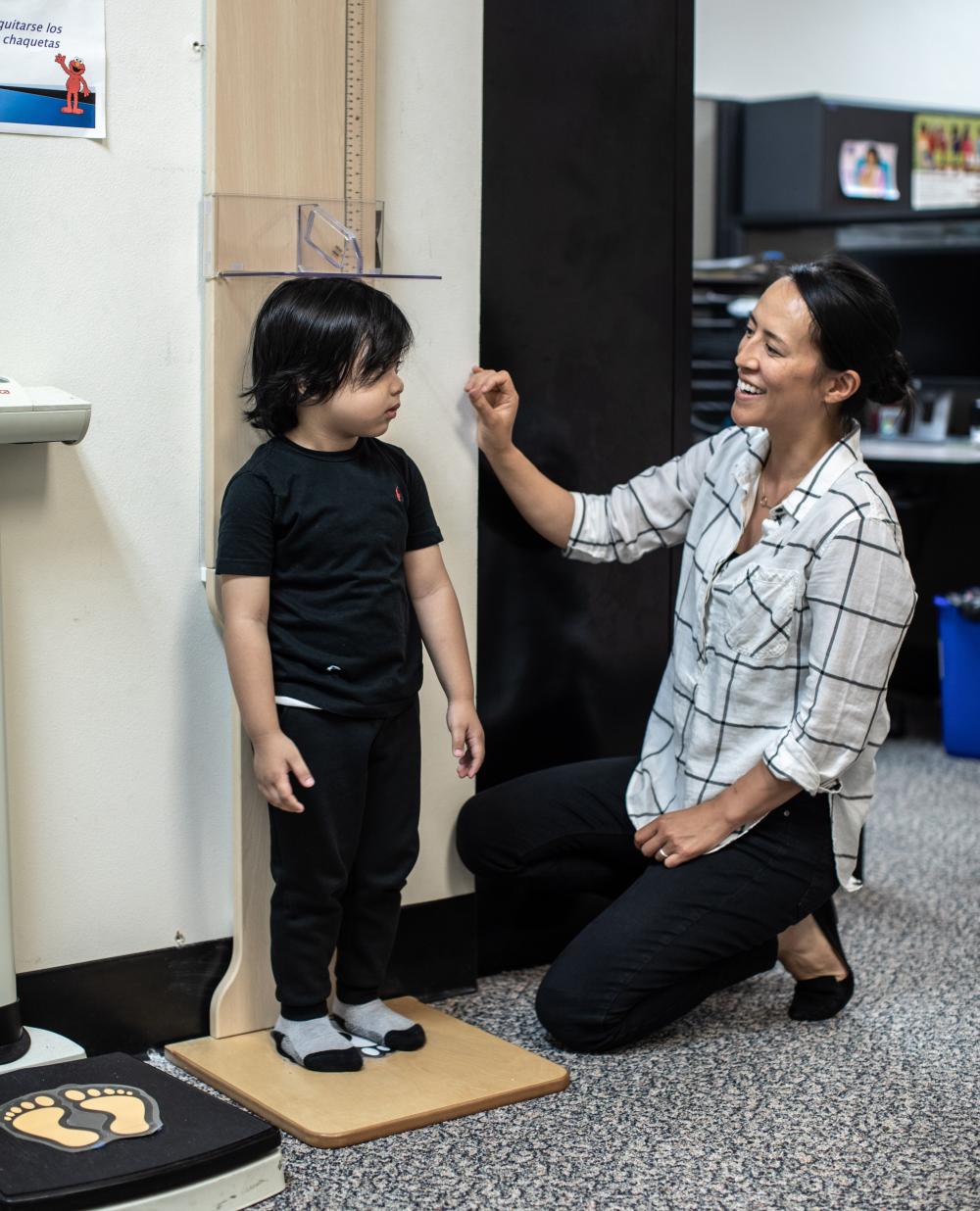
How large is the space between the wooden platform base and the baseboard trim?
43 millimetres

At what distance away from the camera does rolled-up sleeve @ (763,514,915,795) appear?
6.20ft

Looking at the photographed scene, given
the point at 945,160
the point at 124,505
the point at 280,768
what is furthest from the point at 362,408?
the point at 945,160

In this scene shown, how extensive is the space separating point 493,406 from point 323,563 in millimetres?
424

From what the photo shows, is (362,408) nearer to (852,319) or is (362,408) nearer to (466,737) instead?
(466,737)

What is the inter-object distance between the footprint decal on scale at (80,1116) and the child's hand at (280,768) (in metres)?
0.36

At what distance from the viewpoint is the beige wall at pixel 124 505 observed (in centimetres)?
177

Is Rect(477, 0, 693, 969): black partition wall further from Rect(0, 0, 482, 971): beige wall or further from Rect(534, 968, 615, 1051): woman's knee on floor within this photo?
Rect(534, 968, 615, 1051): woman's knee on floor

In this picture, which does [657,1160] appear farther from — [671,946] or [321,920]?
[321,920]

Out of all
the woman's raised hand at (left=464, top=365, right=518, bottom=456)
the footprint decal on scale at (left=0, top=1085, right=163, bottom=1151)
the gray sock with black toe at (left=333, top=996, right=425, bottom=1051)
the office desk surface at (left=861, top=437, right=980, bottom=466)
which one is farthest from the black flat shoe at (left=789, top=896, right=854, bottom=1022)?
the office desk surface at (left=861, top=437, right=980, bottom=466)

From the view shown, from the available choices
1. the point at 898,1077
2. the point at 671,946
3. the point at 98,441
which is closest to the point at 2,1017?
the point at 98,441

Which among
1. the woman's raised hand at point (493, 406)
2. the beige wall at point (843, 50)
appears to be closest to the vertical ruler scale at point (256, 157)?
the woman's raised hand at point (493, 406)

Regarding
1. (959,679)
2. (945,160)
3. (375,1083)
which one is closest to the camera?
(375,1083)

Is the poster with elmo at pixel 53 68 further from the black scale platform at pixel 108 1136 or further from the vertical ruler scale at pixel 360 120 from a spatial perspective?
the black scale platform at pixel 108 1136

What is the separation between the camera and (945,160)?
5.54 metres
